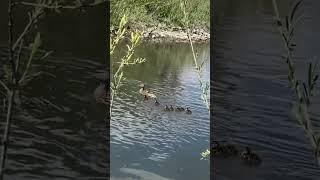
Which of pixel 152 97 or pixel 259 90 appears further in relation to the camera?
pixel 152 97

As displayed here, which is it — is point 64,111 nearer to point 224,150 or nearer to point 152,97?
point 224,150

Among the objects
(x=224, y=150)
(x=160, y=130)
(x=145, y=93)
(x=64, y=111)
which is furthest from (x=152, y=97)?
(x=64, y=111)

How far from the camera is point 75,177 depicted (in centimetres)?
110

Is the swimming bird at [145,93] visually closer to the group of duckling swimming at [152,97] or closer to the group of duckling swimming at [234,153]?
→ the group of duckling swimming at [152,97]

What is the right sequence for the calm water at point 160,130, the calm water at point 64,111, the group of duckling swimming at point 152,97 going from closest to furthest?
1. the calm water at point 64,111
2. the calm water at point 160,130
3. the group of duckling swimming at point 152,97

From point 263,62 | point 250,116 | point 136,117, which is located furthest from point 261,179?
point 136,117

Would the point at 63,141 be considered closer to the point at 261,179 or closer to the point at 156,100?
the point at 261,179

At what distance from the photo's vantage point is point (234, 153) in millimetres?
1191

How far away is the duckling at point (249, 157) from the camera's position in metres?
1.14

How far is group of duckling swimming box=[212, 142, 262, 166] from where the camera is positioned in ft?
3.76

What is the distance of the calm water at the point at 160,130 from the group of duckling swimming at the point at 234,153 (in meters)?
1.70

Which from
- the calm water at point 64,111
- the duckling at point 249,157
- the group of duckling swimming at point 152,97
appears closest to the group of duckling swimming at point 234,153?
the duckling at point 249,157

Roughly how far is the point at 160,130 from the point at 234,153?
342 centimetres

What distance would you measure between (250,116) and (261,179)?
6.2 inches
